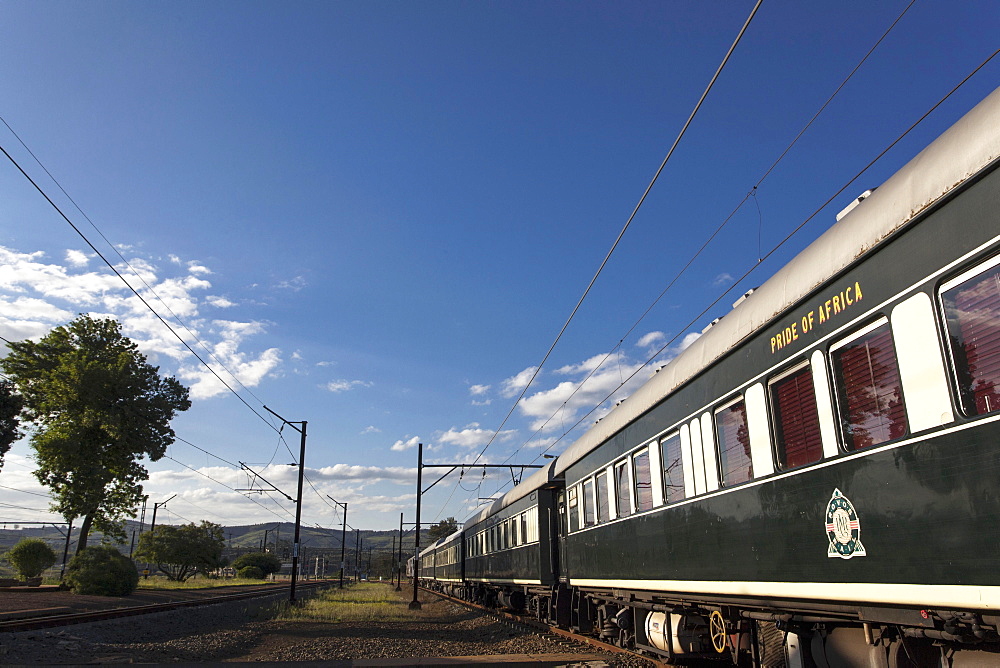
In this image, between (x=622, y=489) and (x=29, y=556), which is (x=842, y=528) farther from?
(x=29, y=556)

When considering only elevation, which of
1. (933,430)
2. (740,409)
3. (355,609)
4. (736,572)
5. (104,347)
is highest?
(104,347)

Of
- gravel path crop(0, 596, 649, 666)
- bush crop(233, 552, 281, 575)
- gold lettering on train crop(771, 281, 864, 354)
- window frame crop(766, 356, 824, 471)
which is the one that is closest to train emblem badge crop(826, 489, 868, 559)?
window frame crop(766, 356, 824, 471)

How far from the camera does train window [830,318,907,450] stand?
4.32 m

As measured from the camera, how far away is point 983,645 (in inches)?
159

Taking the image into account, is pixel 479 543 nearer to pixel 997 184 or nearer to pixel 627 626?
pixel 627 626

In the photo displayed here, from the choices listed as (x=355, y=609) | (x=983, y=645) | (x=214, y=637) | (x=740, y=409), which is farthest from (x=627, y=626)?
(x=355, y=609)

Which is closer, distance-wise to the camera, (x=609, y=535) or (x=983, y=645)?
(x=983, y=645)

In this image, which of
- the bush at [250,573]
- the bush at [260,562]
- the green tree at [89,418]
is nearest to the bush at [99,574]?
the green tree at [89,418]

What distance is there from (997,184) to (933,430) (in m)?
1.33

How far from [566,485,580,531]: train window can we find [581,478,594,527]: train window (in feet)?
1.70

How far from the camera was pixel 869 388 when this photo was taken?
4.57 metres

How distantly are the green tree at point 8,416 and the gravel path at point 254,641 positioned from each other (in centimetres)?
1531

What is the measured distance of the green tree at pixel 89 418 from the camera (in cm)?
3300

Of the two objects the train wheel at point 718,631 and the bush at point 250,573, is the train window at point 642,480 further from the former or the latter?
the bush at point 250,573
